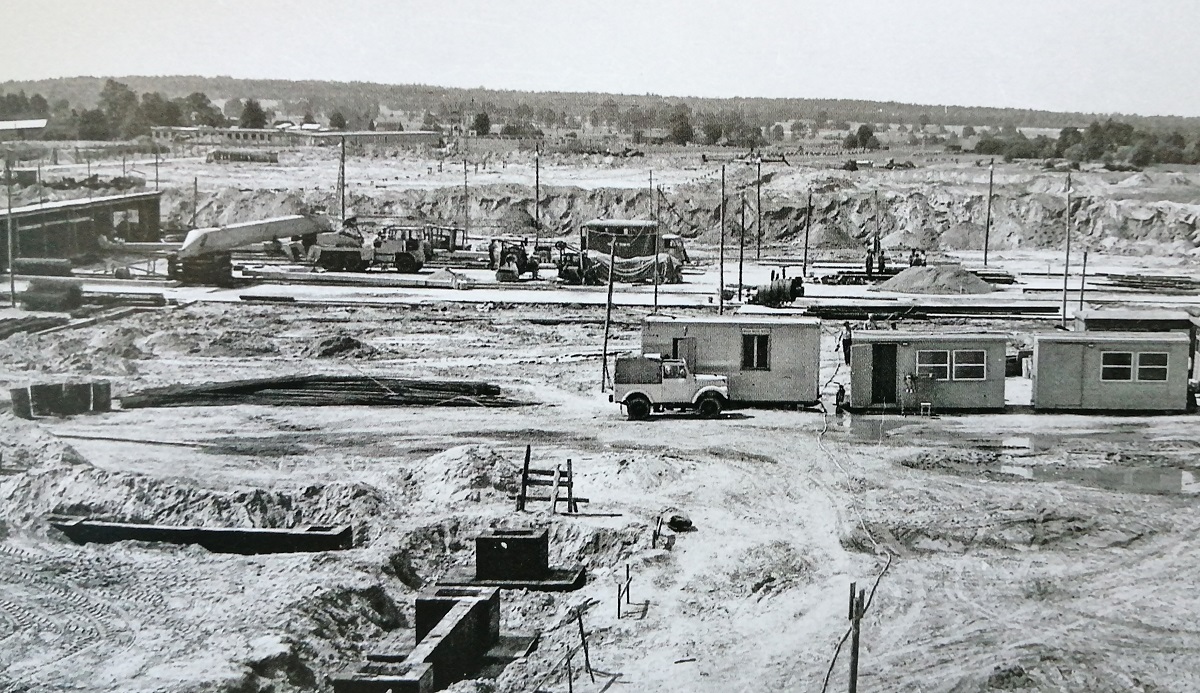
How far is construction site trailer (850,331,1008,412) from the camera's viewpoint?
20.8m

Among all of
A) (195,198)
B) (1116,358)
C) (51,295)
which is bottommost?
(1116,358)

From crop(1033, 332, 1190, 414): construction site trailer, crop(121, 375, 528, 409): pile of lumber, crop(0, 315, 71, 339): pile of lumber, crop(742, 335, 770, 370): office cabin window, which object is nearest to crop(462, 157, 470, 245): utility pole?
crop(0, 315, 71, 339): pile of lumber

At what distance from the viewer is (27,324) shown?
2422 cm

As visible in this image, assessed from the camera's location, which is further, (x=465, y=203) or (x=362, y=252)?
(x=465, y=203)

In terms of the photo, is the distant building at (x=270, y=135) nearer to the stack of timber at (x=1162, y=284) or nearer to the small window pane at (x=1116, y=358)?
the small window pane at (x=1116, y=358)

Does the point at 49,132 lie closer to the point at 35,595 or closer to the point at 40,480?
the point at 40,480

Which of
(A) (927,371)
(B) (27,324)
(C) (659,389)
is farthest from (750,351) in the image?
(B) (27,324)

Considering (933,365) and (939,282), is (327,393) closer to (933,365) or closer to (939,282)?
(933,365)

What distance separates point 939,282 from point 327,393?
20.1 meters

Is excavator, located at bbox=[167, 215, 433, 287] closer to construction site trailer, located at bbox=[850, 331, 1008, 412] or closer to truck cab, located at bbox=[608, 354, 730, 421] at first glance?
truck cab, located at bbox=[608, 354, 730, 421]

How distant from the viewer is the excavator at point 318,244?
3181 cm

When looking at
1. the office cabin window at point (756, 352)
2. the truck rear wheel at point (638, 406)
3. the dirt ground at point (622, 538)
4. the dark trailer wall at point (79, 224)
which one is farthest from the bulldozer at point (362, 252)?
the office cabin window at point (756, 352)

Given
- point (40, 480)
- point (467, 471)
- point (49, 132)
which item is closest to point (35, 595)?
point (40, 480)

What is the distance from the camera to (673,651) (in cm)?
1255
